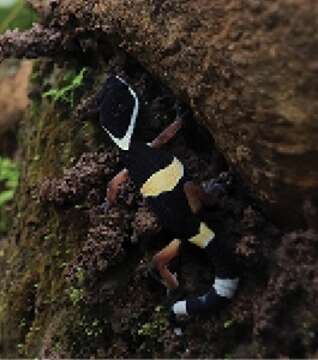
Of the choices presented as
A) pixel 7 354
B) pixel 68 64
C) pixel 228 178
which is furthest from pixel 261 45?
pixel 7 354

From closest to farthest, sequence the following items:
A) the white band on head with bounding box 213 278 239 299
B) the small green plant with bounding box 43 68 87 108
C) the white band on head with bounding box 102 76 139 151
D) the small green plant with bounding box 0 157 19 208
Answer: the white band on head with bounding box 213 278 239 299 < the white band on head with bounding box 102 76 139 151 < the small green plant with bounding box 43 68 87 108 < the small green plant with bounding box 0 157 19 208

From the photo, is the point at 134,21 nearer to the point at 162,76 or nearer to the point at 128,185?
the point at 162,76

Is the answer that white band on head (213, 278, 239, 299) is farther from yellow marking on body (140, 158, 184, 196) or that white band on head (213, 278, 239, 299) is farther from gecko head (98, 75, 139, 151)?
gecko head (98, 75, 139, 151)

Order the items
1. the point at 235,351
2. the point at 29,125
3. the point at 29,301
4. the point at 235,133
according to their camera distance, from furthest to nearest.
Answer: the point at 29,125 → the point at 29,301 → the point at 235,351 → the point at 235,133

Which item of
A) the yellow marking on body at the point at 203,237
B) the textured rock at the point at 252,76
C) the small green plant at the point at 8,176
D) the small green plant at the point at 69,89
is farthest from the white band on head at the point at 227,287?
the small green plant at the point at 8,176

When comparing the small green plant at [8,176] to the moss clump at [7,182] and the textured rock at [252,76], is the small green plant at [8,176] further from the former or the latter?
the textured rock at [252,76]

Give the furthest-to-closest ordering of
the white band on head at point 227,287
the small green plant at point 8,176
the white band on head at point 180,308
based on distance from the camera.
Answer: the small green plant at point 8,176 < the white band on head at point 180,308 < the white band on head at point 227,287

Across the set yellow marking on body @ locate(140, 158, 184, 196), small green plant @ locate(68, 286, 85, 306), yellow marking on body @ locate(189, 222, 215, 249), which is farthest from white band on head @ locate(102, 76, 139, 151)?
small green plant @ locate(68, 286, 85, 306)
